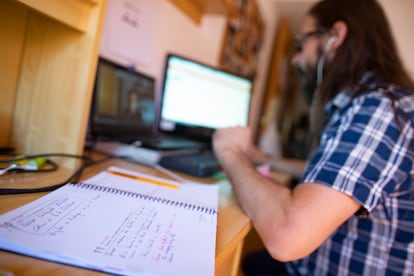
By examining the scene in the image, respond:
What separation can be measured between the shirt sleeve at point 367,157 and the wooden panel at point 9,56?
654 mm

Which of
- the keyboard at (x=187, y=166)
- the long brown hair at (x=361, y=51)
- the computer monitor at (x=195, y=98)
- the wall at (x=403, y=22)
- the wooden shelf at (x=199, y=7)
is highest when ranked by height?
the wall at (x=403, y=22)

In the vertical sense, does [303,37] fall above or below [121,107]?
above

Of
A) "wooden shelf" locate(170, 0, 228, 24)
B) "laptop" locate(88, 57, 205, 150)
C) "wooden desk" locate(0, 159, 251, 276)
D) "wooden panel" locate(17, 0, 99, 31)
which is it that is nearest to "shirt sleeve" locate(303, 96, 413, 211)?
"wooden desk" locate(0, 159, 251, 276)

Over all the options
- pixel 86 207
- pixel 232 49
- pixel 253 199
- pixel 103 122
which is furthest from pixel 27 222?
pixel 232 49

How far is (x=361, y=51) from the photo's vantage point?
74 cm

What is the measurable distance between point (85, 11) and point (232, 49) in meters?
1.21

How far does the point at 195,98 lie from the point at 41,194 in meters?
0.72

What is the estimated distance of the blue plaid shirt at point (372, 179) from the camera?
0.49 meters

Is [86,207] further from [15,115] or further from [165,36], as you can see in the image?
[165,36]

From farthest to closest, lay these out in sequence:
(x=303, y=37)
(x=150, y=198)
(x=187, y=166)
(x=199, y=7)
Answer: (x=199, y=7) → (x=303, y=37) → (x=187, y=166) → (x=150, y=198)

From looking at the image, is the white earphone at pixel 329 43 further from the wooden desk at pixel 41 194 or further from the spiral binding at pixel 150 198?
the spiral binding at pixel 150 198

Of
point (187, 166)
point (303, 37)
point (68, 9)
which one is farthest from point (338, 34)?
point (68, 9)

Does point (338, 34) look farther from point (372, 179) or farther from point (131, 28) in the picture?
point (131, 28)

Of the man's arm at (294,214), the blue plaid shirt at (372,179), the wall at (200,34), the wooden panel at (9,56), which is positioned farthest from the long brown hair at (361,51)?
the wooden panel at (9,56)
